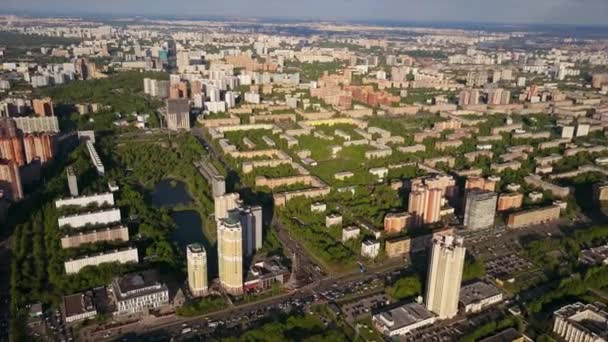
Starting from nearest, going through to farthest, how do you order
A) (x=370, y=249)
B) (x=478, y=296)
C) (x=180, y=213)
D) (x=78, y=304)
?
(x=78, y=304) < (x=478, y=296) < (x=370, y=249) < (x=180, y=213)

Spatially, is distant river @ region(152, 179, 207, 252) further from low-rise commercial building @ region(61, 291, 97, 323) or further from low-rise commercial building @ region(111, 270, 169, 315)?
low-rise commercial building @ region(61, 291, 97, 323)

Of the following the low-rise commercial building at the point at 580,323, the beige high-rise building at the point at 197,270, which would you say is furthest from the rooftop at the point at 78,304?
the low-rise commercial building at the point at 580,323

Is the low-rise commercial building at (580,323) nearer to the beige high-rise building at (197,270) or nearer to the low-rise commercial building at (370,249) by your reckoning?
the low-rise commercial building at (370,249)

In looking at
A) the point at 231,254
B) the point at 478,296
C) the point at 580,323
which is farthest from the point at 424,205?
the point at 231,254

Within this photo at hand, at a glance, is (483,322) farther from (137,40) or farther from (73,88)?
(137,40)

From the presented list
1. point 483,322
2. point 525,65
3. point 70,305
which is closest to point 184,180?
point 70,305

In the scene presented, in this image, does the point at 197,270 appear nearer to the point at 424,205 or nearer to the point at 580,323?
the point at 424,205
